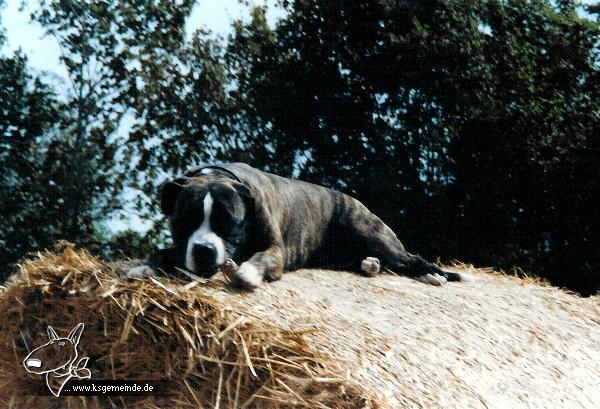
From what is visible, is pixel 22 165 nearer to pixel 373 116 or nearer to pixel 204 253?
pixel 373 116

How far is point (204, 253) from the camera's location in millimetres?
4414

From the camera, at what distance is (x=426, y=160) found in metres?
11.5

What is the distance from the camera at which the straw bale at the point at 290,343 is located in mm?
3451

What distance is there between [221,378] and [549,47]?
31.1 ft

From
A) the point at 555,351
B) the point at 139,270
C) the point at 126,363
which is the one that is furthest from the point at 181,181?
the point at 555,351

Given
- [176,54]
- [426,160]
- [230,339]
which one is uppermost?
[176,54]

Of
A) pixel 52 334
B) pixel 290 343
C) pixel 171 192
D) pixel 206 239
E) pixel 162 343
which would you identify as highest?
pixel 171 192

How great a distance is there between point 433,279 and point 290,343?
280cm

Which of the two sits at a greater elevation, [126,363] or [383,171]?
[383,171]

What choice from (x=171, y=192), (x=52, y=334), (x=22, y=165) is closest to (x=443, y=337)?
(x=171, y=192)

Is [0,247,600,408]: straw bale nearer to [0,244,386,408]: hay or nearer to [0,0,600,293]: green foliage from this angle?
[0,244,386,408]: hay

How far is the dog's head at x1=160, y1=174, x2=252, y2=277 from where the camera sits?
14.5 ft

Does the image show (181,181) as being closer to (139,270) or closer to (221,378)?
(139,270)

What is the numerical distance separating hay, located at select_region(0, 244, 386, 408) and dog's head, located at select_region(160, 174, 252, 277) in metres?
0.43
